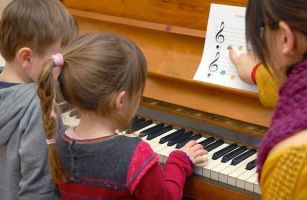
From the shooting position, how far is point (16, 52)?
6.03ft

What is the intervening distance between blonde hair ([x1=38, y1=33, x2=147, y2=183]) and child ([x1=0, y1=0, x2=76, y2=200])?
0.69ft

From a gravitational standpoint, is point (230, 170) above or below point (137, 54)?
below

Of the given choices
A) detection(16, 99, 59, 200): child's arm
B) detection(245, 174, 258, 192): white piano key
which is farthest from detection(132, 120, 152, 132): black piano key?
detection(245, 174, 258, 192): white piano key

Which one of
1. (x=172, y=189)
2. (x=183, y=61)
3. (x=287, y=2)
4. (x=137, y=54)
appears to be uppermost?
(x=287, y=2)

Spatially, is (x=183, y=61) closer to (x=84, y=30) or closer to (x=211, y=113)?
(x=211, y=113)

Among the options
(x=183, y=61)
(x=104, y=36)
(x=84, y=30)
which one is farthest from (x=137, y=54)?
(x=84, y=30)

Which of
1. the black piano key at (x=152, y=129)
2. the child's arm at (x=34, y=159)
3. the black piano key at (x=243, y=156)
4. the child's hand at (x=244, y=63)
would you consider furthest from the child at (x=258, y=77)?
the child's arm at (x=34, y=159)

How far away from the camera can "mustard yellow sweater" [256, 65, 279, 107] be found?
1.76 metres

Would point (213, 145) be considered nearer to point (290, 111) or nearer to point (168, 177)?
point (168, 177)

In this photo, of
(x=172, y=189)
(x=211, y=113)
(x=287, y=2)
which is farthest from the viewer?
(x=211, y=113)

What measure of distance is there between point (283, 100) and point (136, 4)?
1.25m

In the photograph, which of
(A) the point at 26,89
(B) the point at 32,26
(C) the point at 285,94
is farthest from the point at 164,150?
(C) the point at 285,94

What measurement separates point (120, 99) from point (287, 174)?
25.5 inches

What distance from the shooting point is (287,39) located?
1.07 m
